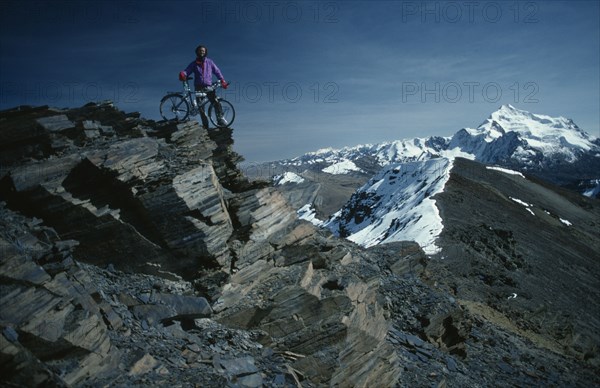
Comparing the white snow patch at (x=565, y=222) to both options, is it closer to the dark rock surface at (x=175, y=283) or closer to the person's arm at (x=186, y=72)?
the dark rock surface at (x=175, y=283)

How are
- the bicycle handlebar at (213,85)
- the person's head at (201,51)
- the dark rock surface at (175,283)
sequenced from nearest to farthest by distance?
the dark rock surface at (175,283)
the person's head at (201,51)
the bicycle handlebar at (213,85)

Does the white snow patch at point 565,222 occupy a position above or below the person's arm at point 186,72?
below

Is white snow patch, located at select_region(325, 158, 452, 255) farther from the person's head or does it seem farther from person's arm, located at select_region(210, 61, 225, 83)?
the person's head

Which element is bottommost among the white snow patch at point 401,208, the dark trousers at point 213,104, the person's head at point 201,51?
the white snow patch at point 401,208

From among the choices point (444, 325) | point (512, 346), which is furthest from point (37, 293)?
point (512, 346)

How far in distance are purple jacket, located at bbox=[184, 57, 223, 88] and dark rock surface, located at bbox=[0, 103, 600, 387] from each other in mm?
2474

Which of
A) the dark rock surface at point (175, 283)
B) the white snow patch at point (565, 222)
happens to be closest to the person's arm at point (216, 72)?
the dark rock surface at point (175, 283)

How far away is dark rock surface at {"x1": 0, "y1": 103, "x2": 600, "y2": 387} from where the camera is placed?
33.7 ft

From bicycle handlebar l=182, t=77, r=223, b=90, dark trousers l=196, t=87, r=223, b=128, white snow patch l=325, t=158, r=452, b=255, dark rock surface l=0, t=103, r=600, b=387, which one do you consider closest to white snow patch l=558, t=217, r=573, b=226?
white snow patch l=325, t=158, r=452, b=255

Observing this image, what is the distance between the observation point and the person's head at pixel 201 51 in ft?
64.0

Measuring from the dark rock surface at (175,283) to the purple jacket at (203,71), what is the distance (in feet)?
8.12

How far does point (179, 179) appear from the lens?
15.9m

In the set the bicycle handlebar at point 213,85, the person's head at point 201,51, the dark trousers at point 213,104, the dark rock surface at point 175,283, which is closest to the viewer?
the dark rock surface at point 175,283

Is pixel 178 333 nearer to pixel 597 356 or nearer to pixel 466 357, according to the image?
pixel 466 357
